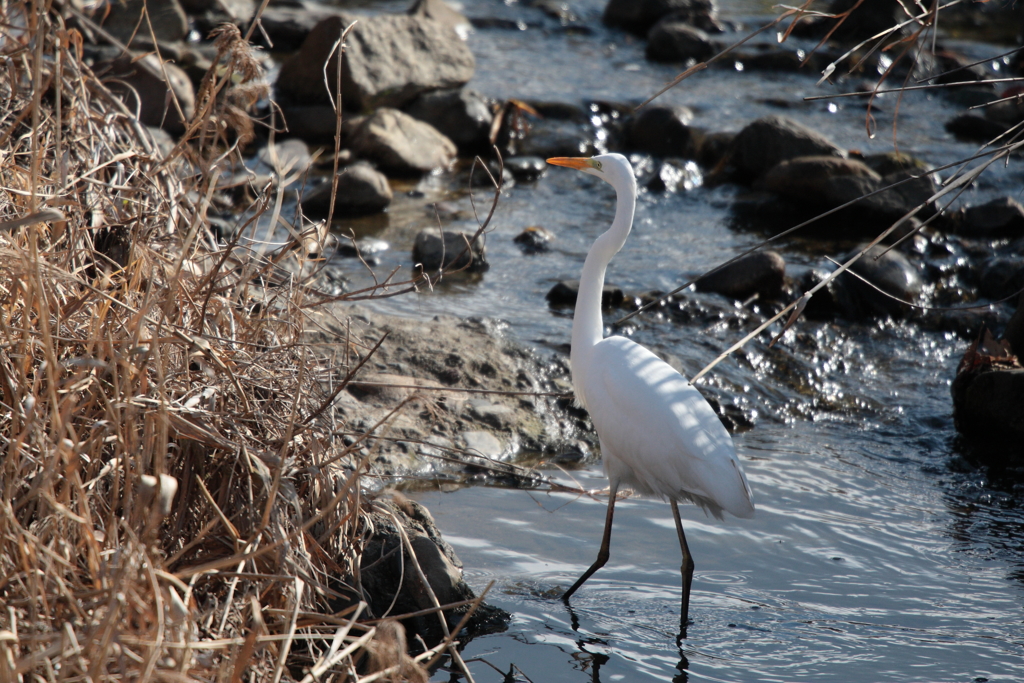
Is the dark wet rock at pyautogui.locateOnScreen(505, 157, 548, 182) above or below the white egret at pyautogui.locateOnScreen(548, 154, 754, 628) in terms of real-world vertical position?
above

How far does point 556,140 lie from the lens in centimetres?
895

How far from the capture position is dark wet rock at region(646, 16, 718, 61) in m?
11.7

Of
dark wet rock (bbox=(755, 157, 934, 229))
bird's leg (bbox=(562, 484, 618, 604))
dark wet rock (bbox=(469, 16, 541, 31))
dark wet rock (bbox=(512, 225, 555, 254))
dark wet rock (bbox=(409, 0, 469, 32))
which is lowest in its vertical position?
bird's leg (bbox=(562, 484, 618, 604))

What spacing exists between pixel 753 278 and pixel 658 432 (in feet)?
9.51

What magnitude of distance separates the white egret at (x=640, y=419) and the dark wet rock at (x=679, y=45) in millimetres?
9013

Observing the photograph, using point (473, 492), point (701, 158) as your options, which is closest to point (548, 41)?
point (701, 158)

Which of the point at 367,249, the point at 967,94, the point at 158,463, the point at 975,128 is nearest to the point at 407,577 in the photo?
the point at 158,463

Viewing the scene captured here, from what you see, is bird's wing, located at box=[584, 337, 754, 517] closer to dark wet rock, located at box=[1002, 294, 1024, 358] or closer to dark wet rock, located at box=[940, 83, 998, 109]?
dark wet rock, located at box=[1002, 294, 1024, 358]

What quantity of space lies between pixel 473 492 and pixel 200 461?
158 centimetres

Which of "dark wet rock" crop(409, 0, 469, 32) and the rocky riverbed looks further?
"dark wet rock" crop(409, 0, 469, 32)

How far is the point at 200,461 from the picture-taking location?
220 centimetres

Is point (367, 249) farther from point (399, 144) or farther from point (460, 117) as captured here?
point (460, 117)

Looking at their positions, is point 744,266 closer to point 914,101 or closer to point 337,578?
point 337,578

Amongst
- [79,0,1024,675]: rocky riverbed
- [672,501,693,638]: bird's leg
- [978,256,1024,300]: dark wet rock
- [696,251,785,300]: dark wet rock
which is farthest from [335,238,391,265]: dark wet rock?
[978,256,1024,300]: dark wet rock
